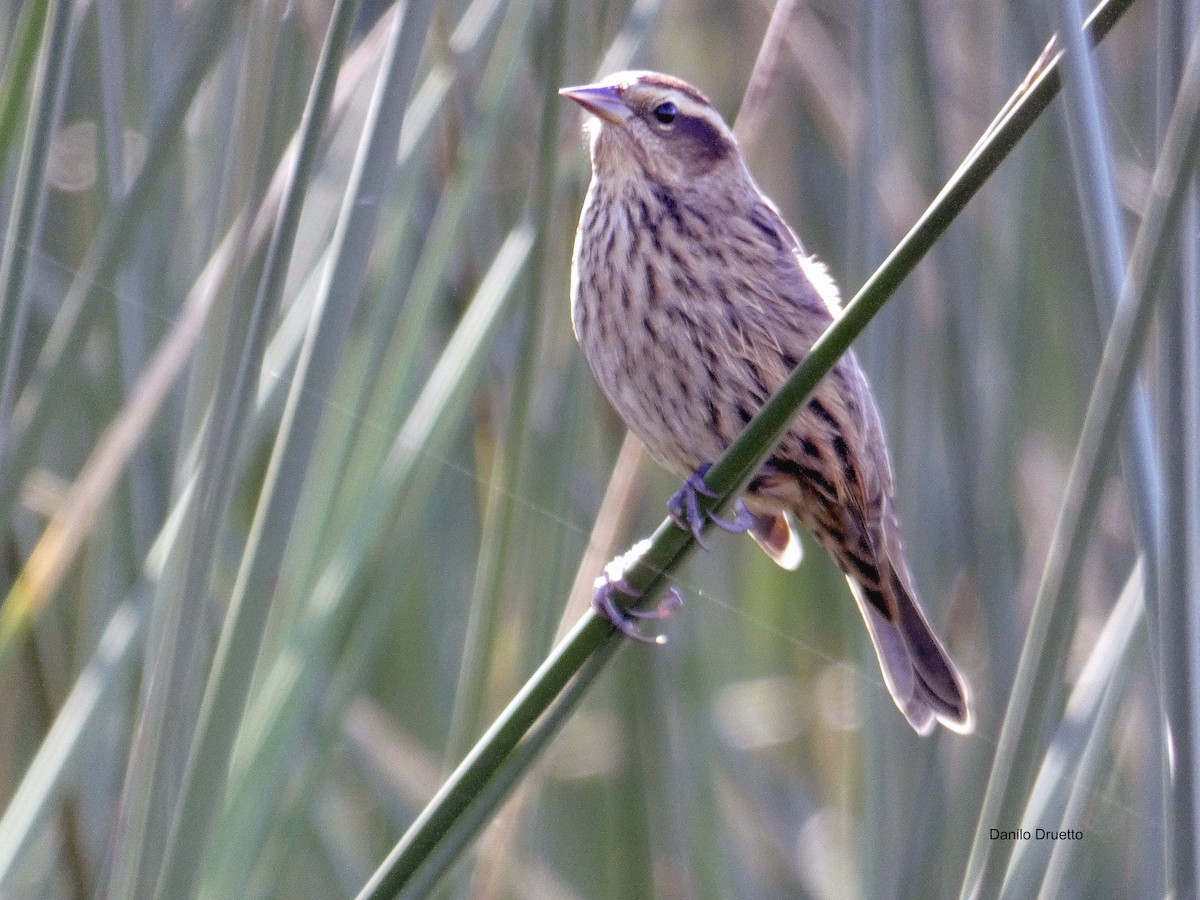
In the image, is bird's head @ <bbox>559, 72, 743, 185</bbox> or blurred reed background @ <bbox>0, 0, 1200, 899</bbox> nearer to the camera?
blurred reed background @ <bbox>0, 0, 1200, 899</bbox>

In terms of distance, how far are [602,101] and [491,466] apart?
0.59 m

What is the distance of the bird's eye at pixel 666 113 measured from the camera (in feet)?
7.62

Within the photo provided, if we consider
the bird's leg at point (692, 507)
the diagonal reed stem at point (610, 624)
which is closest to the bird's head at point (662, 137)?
the bird's leg at point (692, 507)

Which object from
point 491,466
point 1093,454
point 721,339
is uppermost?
point 1093,454

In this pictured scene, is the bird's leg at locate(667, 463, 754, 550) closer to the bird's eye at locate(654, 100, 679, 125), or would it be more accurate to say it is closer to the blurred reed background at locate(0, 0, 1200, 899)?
the blurred reed background at locate(0, 0, 1200, 899)

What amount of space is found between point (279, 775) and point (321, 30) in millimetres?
1287

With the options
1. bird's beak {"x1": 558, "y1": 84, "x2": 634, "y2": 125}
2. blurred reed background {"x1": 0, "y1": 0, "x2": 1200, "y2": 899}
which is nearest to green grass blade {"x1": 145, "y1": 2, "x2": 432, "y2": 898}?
blurred reed background {"x1": 0, "y1": 0, "x2": 1200, "y2": 899}

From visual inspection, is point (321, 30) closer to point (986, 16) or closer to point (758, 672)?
point (986, 16)

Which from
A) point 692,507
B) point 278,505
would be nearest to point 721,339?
point 692,507

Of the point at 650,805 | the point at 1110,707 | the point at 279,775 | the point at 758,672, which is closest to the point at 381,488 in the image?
the point at 279,775

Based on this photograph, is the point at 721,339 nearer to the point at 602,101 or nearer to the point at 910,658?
the point at 602,101

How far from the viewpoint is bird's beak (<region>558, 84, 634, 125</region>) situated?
213 cm

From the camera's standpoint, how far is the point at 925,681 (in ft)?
7.30

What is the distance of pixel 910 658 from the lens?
222cm
